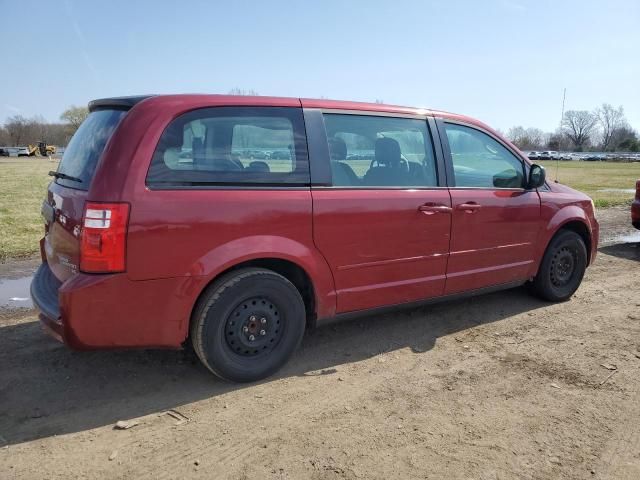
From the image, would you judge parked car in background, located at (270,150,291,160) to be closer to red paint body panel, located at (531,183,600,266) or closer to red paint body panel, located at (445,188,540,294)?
red paint body panel, located at (445,188,540,294)

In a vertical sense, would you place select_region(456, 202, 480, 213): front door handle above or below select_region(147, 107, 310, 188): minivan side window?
below

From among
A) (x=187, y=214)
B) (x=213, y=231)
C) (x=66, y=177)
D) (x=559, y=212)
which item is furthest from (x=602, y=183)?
(x=66, y=177)

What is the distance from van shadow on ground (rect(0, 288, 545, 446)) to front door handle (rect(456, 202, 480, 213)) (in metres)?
1.06

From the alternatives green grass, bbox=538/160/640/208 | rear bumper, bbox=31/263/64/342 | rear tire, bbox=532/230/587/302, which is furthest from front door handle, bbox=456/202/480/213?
rear bumper, bbox=31/263/64/342

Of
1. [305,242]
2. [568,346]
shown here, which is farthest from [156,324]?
[568,346]

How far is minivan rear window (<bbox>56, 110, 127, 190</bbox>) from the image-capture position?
3215mm

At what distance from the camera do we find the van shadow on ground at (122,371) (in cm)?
308

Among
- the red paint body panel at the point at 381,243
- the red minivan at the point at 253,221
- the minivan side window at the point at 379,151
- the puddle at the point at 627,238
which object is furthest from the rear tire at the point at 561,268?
the puddle at the point at 627,238

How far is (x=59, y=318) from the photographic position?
3031 mm

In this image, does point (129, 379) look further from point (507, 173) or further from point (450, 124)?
point (507, 173)

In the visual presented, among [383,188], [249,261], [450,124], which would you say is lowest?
[249,261]

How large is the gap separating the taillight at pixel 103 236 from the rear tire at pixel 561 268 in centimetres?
404

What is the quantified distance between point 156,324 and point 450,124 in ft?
9.70

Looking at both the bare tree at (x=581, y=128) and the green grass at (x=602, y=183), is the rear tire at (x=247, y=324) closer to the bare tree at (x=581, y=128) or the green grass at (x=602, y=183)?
the green grass at (x=602, y=183)
